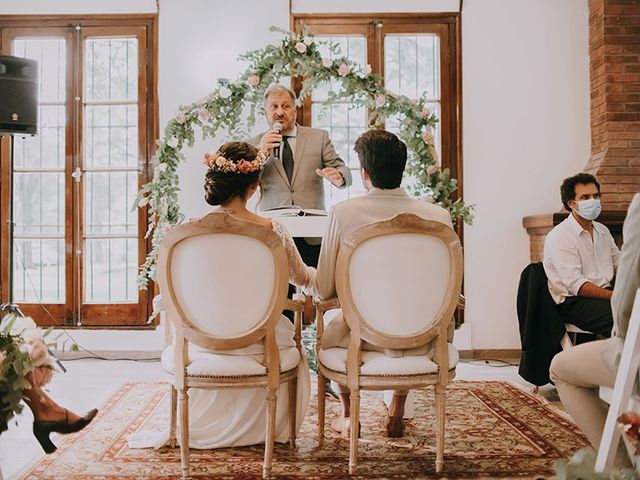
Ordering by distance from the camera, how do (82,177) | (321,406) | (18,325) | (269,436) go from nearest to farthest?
(18,325), (269,436), (321,406), (82,177)

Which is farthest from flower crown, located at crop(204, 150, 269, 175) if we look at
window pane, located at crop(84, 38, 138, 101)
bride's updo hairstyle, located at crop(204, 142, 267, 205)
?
window pane, located at crop(84, 38, 138, 101)

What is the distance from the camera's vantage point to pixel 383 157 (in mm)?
2699

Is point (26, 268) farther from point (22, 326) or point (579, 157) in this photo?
point (579, 157)

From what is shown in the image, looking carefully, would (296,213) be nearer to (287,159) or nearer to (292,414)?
(287,159)

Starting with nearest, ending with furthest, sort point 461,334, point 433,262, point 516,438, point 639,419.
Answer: point 639,419, point 433,262, point 516,438, point 461,334

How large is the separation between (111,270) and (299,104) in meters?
2.35

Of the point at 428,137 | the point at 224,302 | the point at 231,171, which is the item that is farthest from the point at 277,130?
the point at 224,302

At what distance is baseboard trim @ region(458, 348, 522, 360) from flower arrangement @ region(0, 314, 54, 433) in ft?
14.0

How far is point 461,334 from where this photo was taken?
5.45m

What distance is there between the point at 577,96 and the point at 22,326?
501 centimetres

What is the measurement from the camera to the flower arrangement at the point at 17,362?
1.61 meters

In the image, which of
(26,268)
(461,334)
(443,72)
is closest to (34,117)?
(26,268)

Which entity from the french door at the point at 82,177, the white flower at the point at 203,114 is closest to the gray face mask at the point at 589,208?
the white flower at the point at 203,114

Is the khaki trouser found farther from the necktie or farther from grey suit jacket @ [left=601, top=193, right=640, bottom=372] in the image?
the necktie
